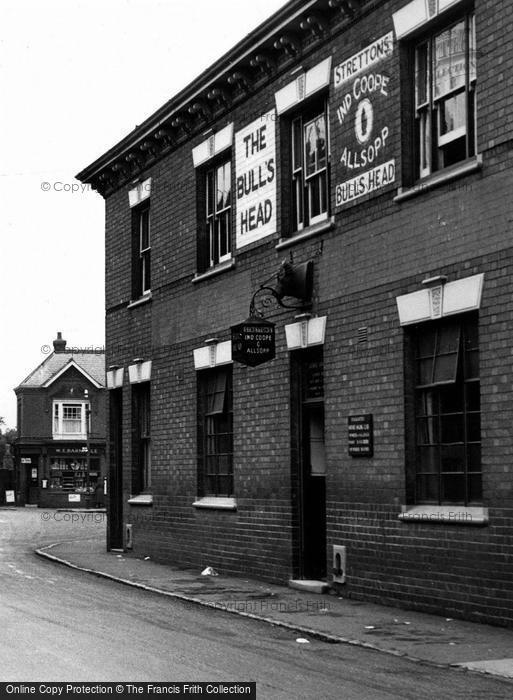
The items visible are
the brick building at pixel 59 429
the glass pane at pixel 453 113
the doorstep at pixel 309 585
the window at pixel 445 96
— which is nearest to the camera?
the window at pixel 445 96

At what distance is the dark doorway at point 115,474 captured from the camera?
77.4ft

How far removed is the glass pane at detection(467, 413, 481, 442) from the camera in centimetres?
1268

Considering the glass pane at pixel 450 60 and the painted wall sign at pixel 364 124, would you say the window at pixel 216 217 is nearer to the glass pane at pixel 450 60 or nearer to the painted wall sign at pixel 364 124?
the painted wall sign at pixel 364 124

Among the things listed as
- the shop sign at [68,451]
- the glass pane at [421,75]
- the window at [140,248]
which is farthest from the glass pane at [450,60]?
the shop sign at [68,451]

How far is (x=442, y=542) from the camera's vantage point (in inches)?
507

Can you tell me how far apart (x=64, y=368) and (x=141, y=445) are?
4676 cm

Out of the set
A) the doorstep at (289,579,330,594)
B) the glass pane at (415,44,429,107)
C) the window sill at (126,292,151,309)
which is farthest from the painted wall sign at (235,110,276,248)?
the doorstep at (289,579,330,594)

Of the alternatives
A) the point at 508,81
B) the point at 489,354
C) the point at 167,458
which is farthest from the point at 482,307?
the point at 167,458

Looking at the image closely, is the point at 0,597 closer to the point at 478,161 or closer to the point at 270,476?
the point at 270,476

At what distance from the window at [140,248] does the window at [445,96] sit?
947cm

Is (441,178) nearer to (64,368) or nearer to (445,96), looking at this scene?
(445,96)

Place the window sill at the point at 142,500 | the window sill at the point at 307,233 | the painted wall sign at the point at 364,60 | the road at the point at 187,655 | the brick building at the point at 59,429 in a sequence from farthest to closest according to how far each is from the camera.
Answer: the brick building at the point at 59,429, the window sill at the point at 142,500, the window sill at the point at 307,233, the painted wall sign at the point at 364,60, the road at the point at 187,655

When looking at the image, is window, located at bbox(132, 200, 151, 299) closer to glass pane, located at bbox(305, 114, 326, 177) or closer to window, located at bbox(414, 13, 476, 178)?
glass pane, located at bbox(305, 114, 326, 177)

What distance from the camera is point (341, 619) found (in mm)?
12594
